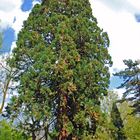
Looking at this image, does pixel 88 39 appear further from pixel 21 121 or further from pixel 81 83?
pixel 21 121

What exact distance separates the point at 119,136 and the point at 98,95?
70.4 ft

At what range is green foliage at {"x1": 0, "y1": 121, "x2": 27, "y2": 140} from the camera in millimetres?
31400

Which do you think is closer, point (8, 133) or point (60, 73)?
point (60, 73)

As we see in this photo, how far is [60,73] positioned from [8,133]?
691 cm

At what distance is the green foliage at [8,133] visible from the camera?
3140cm

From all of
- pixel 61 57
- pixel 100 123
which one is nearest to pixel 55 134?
pixel 100 123

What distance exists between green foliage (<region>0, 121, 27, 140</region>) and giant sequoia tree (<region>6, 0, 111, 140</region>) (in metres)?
1.01

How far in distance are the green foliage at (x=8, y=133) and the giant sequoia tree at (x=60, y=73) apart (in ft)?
3.33

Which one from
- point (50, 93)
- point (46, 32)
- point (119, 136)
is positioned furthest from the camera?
point (119, 136)

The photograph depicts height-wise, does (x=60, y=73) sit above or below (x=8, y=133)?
above

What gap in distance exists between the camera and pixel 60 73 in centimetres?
2908

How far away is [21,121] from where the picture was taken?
30.5m

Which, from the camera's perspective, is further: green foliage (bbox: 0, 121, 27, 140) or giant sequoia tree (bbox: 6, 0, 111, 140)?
green foliage (bbox: 0, 121, 27, 140)

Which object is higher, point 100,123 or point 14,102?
point 14,102
